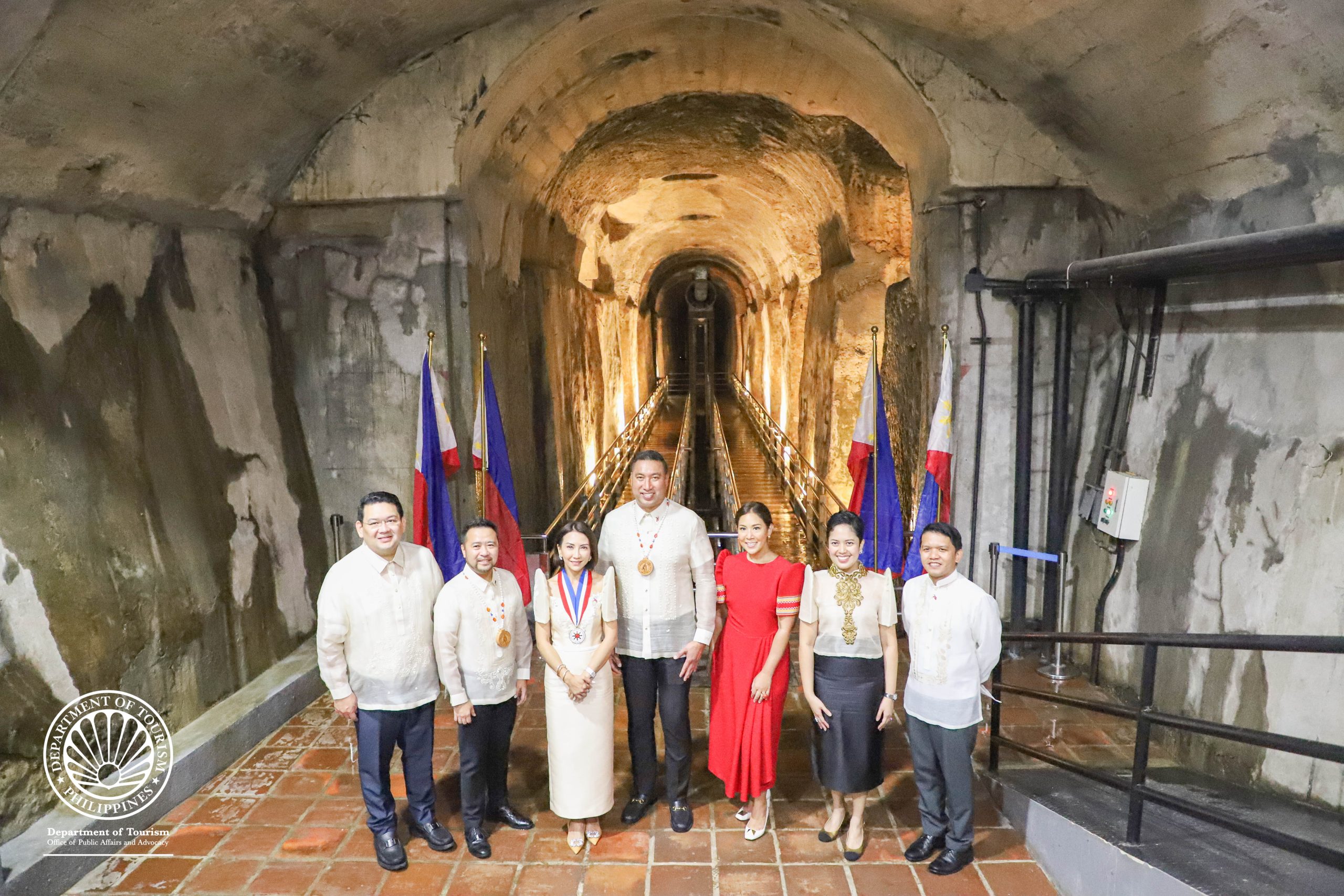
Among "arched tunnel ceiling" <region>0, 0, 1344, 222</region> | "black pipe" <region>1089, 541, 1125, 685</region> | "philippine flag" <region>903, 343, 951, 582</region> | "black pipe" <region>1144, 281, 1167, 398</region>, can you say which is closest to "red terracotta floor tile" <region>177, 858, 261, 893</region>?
"arched tunnel ceiling" <region>0, 0, 1344, 222</region>

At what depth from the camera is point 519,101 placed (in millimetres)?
6391

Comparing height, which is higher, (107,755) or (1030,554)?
(1030,554)

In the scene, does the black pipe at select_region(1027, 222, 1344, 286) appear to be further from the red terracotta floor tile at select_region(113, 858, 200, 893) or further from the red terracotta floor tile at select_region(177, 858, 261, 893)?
the red terracotta floor tile at select_region(113, 858, 200, 893)

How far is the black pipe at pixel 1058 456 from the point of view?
5797 millimetres

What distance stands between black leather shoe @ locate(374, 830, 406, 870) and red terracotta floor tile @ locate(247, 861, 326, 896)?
0.26 m

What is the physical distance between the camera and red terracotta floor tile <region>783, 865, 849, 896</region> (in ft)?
11.1

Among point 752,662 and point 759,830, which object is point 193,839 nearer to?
point 759,830

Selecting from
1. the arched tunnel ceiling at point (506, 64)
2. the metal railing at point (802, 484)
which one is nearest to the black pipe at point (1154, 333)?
the arched tunnel ceiling at point (506, 64)

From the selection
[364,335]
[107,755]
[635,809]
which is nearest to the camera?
[635,809]

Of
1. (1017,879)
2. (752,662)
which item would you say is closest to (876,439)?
(752,662)

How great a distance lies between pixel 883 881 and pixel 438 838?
1930 mm

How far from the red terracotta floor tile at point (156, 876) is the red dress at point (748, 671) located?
91.7 inches

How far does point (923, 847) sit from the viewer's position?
3.55m

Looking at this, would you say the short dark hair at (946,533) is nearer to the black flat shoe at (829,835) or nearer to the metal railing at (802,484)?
the black flat shoe at (829,835)
